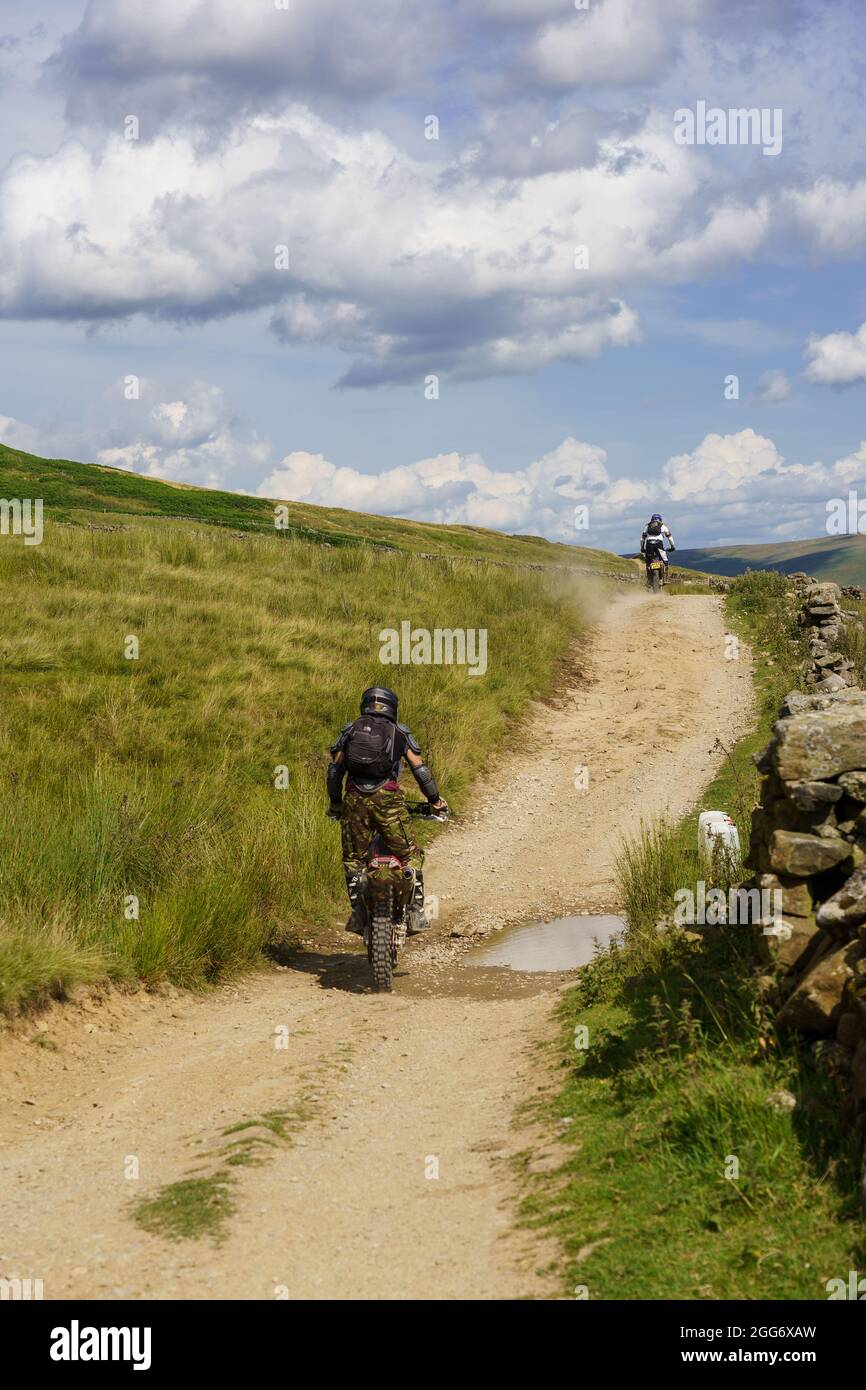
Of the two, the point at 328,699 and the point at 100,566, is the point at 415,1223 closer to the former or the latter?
the point at 328,699

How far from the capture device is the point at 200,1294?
4.51 metres

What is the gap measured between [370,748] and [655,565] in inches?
957

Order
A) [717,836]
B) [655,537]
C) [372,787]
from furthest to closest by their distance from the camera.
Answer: [655,537] < [372,787] < [717,836]

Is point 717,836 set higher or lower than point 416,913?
higher

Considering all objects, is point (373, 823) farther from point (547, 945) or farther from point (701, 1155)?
point (701, 1155)

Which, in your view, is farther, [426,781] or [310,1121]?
[426,781]

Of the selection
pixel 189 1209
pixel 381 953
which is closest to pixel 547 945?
pixel 381 953

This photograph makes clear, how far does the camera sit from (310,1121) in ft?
21.7

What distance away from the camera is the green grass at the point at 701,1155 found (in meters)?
4.37

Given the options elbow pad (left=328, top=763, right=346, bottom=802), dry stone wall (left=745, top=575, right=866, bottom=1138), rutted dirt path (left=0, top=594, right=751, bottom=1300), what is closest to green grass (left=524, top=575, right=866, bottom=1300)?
dry stone wall (left=745, top=575, right=866, bottom=1138)

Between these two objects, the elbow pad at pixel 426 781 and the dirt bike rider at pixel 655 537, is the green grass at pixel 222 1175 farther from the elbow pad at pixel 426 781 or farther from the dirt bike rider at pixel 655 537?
the dirt bike rider at pixel 655 537

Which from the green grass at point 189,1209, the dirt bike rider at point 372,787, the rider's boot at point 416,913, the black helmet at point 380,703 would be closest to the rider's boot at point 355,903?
the dirt bike rider at point 372,787

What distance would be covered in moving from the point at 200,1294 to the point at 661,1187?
6.38 ft
